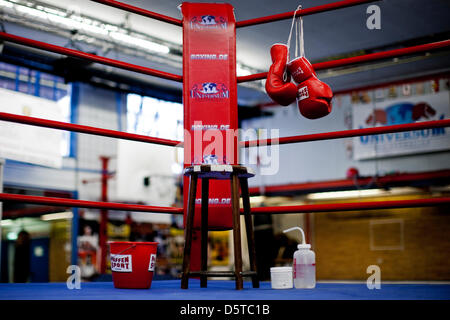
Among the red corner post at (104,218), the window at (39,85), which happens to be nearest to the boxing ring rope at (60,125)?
the window at (39,85)

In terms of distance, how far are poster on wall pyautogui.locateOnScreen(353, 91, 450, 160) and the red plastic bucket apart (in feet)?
25.0

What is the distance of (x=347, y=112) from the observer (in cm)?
978

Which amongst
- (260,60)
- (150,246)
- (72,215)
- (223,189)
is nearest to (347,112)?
(260,60)

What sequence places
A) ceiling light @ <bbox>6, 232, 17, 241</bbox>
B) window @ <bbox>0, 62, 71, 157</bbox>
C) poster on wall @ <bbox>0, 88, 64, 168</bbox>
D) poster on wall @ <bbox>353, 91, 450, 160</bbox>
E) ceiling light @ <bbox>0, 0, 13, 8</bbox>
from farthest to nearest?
ceiling light @ <bbox>6, 232, 17, 241</bbox> → poster on wall @ <bbox>353, 91, 450, 160</bbox> → window @ <bbox>0, 62, 71, 157</bbox> → poster on wall @ <bbox>0, 88, 64, 168</bbox> → ceiling light @ <bbox>0, 0, 13, 8</bbox>

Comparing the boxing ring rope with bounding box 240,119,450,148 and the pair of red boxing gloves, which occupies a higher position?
the pair of red boxing gloves

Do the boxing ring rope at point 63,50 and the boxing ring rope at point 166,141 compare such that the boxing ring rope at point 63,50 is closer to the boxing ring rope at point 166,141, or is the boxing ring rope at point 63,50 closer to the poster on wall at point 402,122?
the boxing ring rope at point 166,141

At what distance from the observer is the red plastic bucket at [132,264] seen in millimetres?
2092

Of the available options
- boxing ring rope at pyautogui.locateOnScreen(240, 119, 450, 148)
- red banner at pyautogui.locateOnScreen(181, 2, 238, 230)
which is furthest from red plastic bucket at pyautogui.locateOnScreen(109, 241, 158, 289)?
boxing ring rope at pyautogui.locateOnScreen(240, 119, 450, 148)

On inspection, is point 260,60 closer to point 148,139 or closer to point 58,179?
point 58,179

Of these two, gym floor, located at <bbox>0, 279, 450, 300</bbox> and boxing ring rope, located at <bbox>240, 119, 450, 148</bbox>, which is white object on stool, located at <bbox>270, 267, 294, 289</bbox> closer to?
gym floor, located at <bbox>0, 279, 450, 300</bbox>

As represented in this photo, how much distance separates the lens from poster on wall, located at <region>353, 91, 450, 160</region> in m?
8.87

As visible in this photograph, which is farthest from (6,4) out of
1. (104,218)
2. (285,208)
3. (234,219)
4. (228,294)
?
(228,294)

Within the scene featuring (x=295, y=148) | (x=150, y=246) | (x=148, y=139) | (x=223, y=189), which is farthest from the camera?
(x=295, y=148)
